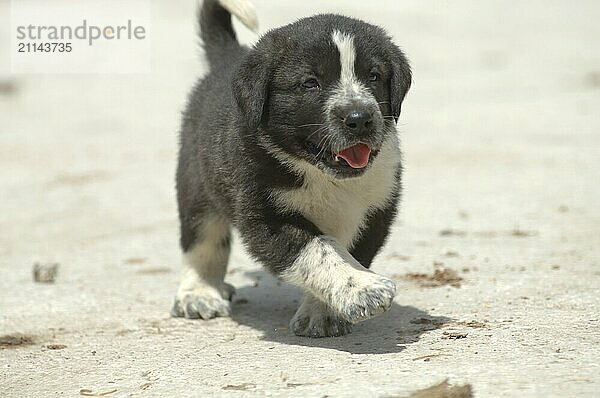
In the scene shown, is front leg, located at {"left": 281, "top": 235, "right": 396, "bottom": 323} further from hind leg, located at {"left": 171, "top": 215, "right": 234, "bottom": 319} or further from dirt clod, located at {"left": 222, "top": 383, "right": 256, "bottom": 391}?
hind leg, located at {"left": 171, "top": 215, "right": 234, "bottom": 319}

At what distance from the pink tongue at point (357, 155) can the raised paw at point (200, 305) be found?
1.49 meters

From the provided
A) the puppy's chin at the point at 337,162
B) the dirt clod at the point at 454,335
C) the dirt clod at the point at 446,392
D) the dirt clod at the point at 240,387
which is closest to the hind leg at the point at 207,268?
the puppy's chin at the point at 337,162

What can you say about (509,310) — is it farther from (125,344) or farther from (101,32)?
(101,32)

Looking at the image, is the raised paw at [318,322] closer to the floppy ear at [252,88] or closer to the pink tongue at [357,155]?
the pink tongue at [357,155]

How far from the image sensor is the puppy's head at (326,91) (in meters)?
4.71

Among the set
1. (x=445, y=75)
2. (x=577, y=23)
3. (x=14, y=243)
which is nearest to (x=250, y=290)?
(x=14, y=243)

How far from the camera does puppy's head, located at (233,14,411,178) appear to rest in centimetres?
471

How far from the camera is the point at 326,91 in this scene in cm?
479

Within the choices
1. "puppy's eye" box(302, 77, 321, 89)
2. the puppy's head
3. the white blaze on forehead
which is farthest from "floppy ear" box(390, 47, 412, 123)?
"puppy's eye" box(302, 77, 321, 89)

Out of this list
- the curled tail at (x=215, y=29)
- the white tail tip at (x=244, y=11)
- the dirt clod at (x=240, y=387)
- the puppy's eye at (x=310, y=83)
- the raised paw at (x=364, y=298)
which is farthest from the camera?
the curled tail at (x=215, y=29)

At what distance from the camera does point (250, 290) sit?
6.55m

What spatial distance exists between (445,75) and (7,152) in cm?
599

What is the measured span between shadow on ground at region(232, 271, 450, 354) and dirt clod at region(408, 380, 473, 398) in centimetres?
72

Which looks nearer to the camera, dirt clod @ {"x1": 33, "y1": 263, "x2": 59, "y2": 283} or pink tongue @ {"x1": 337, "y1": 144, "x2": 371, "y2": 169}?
pink tongue @ {"x1": 337, "y1": 144, "x2": 371, "y2": 169}
